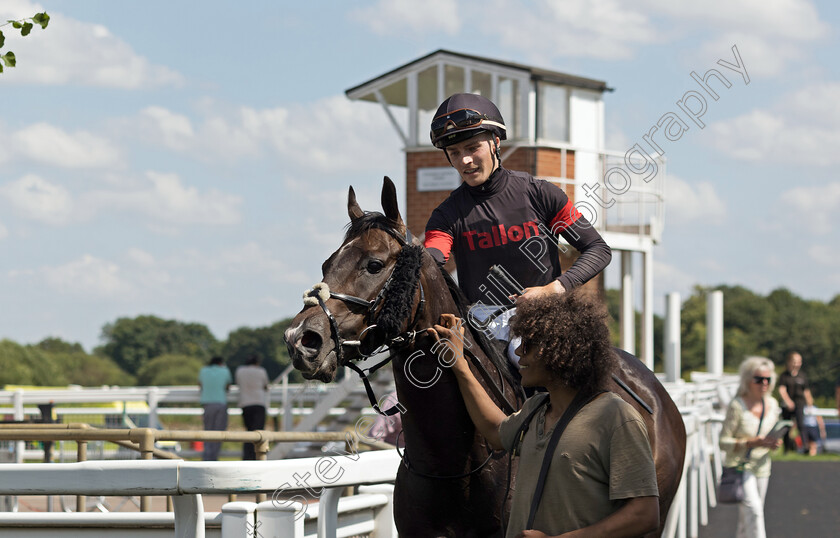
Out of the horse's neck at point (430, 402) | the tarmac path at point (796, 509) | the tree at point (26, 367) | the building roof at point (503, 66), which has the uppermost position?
the building roof at point (503, 66)

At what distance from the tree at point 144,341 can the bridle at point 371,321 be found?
118 meters

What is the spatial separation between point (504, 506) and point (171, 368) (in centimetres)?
10032

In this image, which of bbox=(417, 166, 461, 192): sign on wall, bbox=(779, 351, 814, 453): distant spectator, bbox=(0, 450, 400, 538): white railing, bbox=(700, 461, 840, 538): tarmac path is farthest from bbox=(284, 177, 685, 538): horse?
bbox=(417, 166, 461, 192): sign on wall

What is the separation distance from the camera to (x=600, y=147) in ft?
77.9

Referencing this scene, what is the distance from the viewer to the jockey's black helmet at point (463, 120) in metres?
4.43

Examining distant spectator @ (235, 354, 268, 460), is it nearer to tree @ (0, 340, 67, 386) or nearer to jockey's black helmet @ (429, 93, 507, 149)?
jockey's black helmet @ (429, 93, 507, 149)

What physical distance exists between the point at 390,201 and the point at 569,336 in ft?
3.48

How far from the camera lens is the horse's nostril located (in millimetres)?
3563

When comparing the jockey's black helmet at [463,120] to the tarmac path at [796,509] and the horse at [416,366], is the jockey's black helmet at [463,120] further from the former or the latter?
the tarmac path at [796,509]

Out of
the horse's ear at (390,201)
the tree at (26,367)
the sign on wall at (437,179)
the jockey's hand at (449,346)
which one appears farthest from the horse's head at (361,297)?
the tree at (26,367)

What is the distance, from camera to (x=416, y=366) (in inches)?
156

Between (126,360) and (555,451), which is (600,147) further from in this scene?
(126,360)

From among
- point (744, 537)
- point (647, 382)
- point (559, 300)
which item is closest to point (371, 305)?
point (559, 300)

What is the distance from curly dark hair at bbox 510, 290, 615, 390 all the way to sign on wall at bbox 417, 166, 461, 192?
1853 cm
